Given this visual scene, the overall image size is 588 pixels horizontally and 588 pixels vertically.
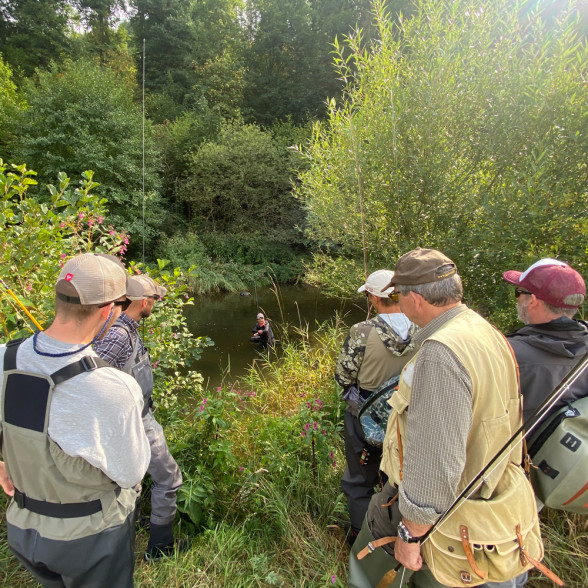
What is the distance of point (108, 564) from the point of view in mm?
1414

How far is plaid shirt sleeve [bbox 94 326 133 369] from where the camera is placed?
194 centimetres

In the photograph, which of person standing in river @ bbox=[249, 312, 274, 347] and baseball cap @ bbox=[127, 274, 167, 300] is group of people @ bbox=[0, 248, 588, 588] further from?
person standing in river @ bbox=[249, 312, 274, 347]

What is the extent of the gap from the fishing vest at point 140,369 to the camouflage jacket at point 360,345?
1155 millimetres

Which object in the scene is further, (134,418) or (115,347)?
(115,347)

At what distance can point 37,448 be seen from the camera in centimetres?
123

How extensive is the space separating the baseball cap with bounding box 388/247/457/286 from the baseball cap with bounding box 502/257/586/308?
1.94ft

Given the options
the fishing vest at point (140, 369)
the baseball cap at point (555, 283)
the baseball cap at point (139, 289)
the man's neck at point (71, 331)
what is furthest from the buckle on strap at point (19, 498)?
the baseball cap at point (555, 283)

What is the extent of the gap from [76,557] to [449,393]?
4.78ft

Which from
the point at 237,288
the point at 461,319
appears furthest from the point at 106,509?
the point at 237,288

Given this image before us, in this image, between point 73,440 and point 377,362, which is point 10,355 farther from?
point 377,362

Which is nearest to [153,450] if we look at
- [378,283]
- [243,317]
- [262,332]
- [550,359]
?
[378,283]

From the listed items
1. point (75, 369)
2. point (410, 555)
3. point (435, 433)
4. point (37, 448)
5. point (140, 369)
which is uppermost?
point (75, 369)

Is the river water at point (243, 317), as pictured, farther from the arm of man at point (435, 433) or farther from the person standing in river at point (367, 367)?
the arm of man at point (435, 433)

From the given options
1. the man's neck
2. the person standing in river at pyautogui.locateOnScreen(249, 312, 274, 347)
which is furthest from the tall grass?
the person standing in river at pyautogui.locateOnScreen(249, 312, 274, 347)
